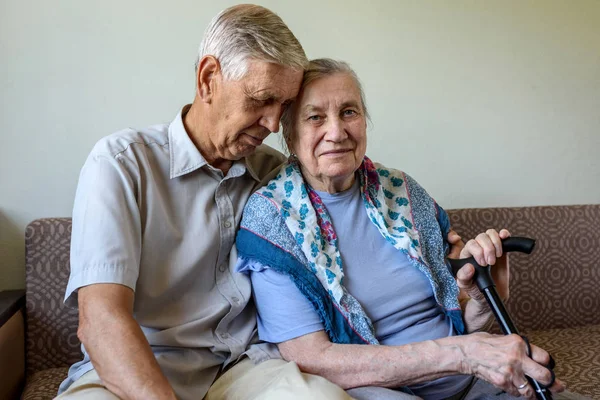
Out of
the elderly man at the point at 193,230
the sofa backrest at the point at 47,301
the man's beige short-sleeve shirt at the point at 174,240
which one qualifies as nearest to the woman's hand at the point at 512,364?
the elderly man at the point at 193,230

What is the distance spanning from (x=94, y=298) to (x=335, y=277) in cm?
55

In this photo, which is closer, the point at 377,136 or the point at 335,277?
the point at 335,277

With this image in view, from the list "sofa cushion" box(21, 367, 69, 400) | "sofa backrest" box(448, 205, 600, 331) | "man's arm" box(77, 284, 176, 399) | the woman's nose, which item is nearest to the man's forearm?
"man's arm" box(77, 284, 176, 399)

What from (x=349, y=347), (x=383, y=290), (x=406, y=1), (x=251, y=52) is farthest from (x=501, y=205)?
(x=251, y=52)

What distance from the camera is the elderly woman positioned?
1305 mm

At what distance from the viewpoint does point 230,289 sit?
145 cm

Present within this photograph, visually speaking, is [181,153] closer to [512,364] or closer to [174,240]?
[174,240]

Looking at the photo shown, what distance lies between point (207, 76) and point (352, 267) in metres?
0.59

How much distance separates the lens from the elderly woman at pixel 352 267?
51.4 inches

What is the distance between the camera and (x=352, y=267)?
1.45 m

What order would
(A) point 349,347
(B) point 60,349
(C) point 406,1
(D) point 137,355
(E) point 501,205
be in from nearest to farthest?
(D) point 137,355, (A) point 349,347, (B) point 60,349, (C) point 406,1, (E) point 501,205

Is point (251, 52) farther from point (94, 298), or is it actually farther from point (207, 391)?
point (207, 391)

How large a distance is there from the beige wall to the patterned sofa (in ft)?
0.61

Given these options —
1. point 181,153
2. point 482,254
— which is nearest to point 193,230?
point 181,153
